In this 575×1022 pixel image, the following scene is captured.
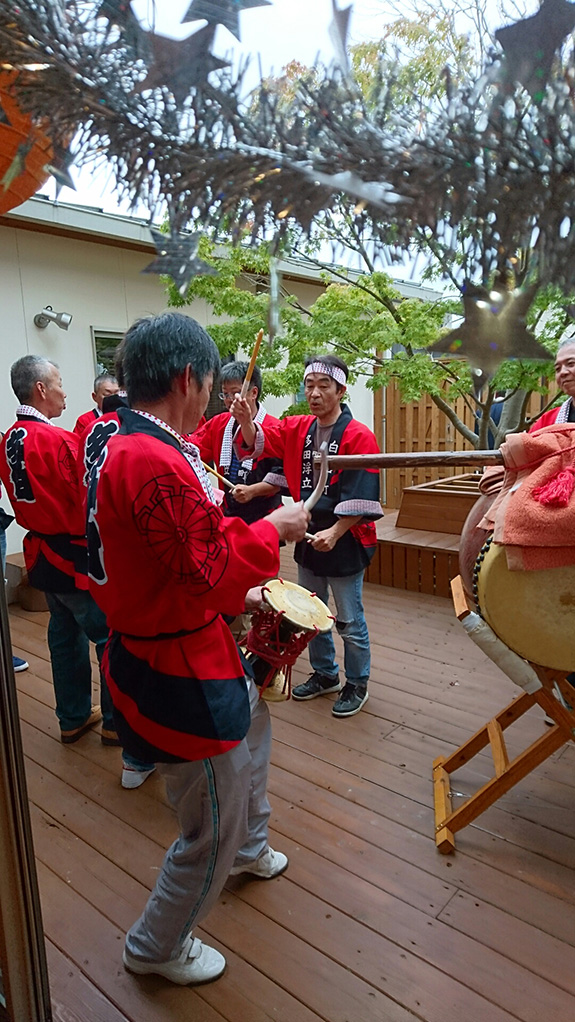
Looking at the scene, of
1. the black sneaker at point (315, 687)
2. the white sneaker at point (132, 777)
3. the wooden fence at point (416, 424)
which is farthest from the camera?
the black sneaker at point (315, 687)

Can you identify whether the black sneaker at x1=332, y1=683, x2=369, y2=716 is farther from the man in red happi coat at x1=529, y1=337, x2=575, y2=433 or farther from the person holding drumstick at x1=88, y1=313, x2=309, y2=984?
the man in red happi coat at x1=529, y1=337, x2=575, y2=433

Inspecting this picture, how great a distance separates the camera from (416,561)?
13.9 feet

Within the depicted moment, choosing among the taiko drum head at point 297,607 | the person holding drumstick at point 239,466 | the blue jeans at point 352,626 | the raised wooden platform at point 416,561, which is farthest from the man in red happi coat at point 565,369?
the raised wooden platform at point 416,561

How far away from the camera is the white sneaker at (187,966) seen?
1.35 m

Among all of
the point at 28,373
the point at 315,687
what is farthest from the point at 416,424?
the point at 28,373

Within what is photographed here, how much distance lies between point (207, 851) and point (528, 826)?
1178 millimetres

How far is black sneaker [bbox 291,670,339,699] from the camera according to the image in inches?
109

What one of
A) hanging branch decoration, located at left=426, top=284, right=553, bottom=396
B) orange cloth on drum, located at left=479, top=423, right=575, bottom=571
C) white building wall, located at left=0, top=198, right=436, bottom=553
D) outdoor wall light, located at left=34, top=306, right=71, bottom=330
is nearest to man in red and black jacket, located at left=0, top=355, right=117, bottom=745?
white building wall, located at left=0, top=198, right=436, bottom=553

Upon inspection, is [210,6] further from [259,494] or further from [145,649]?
[259,494]

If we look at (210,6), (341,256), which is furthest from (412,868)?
(210,6)

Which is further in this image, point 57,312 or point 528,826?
point 528,826

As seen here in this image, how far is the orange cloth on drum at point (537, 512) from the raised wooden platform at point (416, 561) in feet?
8.69

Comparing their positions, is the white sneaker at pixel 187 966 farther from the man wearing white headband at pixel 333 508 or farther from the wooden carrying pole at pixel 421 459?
the man wearing white headband at pixel 333 508

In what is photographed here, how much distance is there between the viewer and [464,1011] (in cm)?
128
